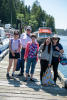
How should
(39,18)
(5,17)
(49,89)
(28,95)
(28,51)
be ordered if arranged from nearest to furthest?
(28,95) < (49,89) < (28,51) < (5,17) < (39,18)

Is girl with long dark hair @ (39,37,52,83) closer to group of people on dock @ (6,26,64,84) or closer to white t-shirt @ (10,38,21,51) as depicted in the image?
group of people on dock @ (6,26,64,84)

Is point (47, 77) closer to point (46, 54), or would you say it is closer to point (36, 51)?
point (46, 54)

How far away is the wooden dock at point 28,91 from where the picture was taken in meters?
5.32

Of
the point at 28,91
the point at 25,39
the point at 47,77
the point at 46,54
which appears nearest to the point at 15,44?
the point at 25,39

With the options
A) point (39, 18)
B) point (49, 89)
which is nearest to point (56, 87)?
point (49, 89)

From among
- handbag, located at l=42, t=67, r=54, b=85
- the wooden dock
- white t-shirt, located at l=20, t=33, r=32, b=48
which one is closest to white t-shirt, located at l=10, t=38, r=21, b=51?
white t-shirt, located at l=20, t=33, r=32, b=48

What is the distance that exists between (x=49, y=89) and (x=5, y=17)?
196ft

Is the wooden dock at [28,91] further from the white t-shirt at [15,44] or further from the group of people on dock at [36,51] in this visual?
the white t-shirt at [15,44]

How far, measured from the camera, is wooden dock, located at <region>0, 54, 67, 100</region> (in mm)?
5315

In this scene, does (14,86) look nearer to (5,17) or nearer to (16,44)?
(16,44)

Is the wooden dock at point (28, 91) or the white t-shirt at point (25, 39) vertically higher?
the white t-shirt at point (25, 39)

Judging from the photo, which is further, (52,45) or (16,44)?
(16,44)

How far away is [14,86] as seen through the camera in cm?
620

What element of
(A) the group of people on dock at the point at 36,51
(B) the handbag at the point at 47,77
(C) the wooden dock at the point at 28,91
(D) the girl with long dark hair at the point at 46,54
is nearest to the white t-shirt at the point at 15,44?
(A) the group of people on dock at the point at 36,51
